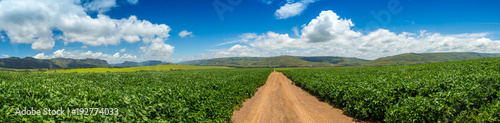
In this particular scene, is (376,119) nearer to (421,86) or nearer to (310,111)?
(421,86)

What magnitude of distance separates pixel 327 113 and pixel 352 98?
1994mm

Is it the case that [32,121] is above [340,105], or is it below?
above

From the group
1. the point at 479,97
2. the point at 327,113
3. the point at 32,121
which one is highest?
the point at 32,121

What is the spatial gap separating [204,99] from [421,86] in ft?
39.8

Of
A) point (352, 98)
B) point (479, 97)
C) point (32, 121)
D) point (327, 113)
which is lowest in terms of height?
point (327, 113)

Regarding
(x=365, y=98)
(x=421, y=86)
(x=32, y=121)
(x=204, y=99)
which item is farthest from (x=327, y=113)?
(x=32, y=121)

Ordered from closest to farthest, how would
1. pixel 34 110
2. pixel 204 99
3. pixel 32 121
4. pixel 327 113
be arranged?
pixel 32 121, pixel 34 110, pixel 204 99, pixel 327 113

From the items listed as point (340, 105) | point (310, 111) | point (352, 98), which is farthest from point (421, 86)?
point (310, 111)

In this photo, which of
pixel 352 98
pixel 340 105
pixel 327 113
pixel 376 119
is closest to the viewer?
pixel 376 119

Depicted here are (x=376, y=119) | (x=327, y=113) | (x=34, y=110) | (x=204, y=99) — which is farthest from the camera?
(x=327, y=113)

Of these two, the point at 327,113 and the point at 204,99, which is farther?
the point at 327,113

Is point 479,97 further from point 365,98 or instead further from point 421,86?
point 365,98

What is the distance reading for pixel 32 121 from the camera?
3881 mm

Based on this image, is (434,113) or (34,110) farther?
(434,113)
